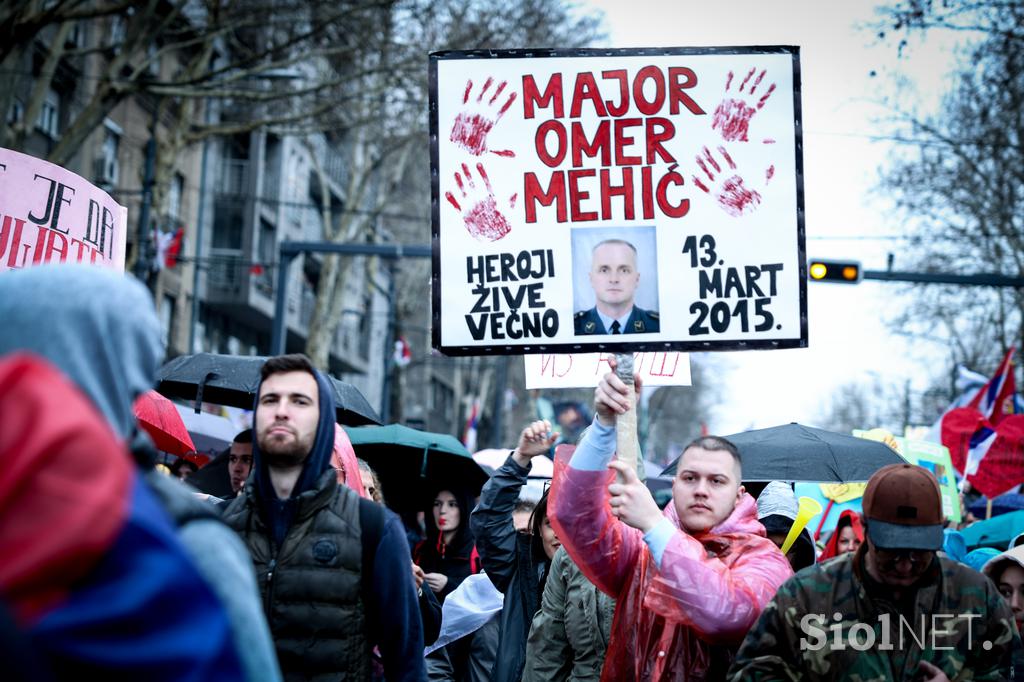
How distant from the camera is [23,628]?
1709 millimetres

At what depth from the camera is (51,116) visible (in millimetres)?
27344

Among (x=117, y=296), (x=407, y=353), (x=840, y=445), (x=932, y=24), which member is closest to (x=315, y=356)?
(x=407, y=353)

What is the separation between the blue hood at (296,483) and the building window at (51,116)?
24691mm

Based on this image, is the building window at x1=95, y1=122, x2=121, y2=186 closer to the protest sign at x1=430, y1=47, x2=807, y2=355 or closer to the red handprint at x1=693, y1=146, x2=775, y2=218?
the protest sign at x1=430, y1=47, x2=807, y2=355

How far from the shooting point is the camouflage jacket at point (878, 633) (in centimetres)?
384

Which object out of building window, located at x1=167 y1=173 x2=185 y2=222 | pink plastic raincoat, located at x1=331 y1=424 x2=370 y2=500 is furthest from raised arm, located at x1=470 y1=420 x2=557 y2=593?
building window, located at x1=167 y1=173 x2=185 y2=222

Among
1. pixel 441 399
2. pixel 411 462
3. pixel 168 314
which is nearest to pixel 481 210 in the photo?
pixel 411 462

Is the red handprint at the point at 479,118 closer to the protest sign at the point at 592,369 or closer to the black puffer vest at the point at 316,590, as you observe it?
the protest sign at the point at 592,369

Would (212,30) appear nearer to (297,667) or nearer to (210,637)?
(297,667)

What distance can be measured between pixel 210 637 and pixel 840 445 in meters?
6.90

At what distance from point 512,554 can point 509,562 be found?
0.05m

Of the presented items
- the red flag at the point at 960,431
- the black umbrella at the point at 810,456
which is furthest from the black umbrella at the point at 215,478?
the red flag at the point at 960,431

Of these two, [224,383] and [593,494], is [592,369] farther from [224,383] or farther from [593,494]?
[224,383]

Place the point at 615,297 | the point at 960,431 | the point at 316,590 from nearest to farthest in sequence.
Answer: the point at 316,590 → the point at 615,297 → the point at 960,431
